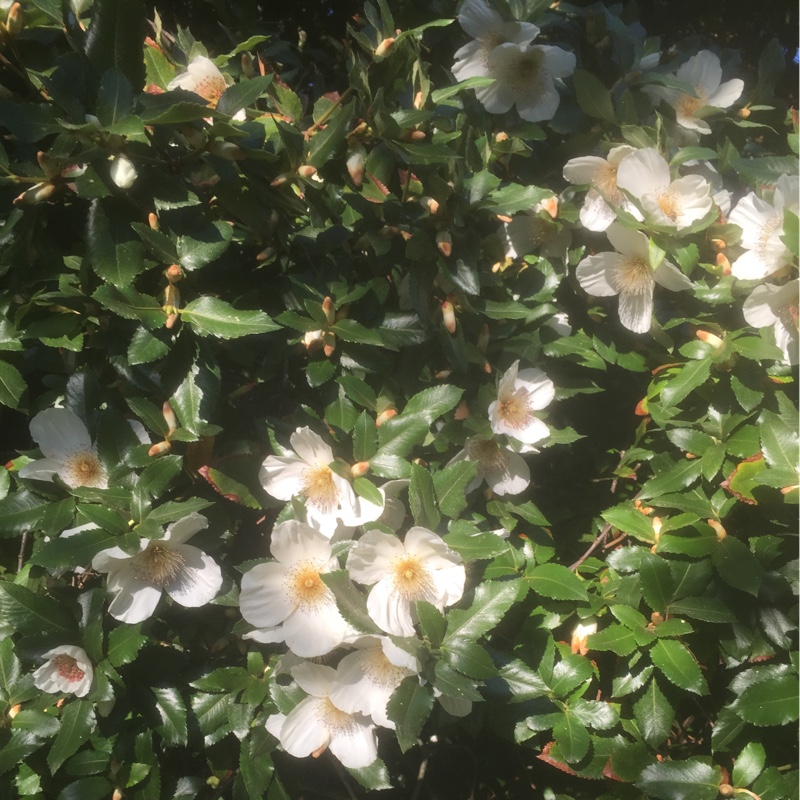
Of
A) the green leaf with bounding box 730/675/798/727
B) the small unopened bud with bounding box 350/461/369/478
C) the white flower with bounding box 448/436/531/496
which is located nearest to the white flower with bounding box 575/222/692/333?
the white flower with bounding box 448/436/531/496

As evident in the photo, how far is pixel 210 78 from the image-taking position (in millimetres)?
1271

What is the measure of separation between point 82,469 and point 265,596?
0.38 metres

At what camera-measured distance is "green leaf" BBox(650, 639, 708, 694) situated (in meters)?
1.16

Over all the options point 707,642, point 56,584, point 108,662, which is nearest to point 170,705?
point 108,662

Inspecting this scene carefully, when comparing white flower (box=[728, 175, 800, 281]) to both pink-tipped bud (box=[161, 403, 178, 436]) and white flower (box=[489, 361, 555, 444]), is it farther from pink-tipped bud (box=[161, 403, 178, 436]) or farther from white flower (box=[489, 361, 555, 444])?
pink-tipped bud (box=[161, 403, 178, 436])

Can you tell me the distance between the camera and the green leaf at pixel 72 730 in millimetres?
1089

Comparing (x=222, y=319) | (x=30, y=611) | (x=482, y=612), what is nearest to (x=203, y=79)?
(x=222, y=319)

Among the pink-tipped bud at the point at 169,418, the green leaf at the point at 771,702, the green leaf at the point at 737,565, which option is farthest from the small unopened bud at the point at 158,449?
the green leaf at the point at 771,702

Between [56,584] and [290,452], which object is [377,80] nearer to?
[290,452]

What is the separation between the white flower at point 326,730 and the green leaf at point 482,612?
24 centimetres

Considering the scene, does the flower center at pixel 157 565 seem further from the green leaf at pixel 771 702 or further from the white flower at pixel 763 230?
the white flower at pixel 763 230

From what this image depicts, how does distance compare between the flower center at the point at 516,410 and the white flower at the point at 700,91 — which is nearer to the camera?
the flower center at the point at 516,410

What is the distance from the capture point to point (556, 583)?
126 cm

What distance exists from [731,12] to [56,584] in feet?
8.46
